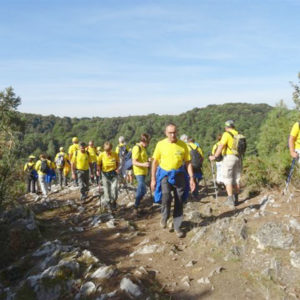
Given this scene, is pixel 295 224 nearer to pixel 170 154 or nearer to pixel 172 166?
pixel 172 166

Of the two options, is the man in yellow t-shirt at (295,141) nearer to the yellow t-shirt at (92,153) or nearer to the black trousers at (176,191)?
the black trousers at (176,191)

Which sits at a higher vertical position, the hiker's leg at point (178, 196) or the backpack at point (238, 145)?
the backpack at point (238, 145)

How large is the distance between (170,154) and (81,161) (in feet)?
16.3

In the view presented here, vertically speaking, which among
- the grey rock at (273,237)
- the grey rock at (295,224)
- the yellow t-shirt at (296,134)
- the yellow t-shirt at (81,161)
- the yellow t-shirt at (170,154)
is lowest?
the grey rock at (273,237)

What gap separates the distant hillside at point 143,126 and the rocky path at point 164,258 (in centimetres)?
7474

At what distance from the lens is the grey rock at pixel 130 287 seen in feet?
13.1

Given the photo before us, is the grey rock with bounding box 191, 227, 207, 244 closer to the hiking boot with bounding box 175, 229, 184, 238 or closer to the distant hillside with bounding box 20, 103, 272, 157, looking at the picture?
the hiking boot with bounding box 175, 229, 184, 238

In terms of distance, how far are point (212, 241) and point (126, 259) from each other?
153 centimetres

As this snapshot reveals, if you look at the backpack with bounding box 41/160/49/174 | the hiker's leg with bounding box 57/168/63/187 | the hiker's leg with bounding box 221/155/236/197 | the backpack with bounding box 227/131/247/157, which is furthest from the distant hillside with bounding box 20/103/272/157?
the backpack with bounding box 227/131/247/157

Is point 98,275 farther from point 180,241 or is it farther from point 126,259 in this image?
point 180,241

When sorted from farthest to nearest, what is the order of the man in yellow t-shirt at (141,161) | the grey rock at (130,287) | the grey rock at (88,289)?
the man in yellow t-shirt at (141,161) → the grey rock at (88,289) → the grey rock at (130,287)

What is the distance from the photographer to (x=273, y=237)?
4879mm

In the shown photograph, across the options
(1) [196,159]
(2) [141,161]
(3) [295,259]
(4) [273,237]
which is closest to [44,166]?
(2) [141,161]

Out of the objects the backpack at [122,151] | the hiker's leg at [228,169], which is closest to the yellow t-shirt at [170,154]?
the hiker's leg at [228,169]
